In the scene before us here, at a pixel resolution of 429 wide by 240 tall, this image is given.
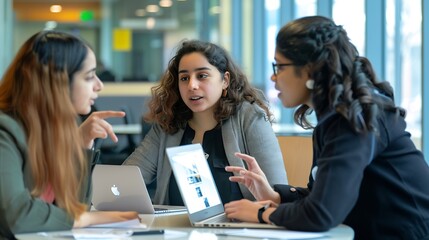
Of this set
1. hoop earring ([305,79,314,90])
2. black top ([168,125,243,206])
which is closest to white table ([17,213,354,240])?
hoop earring ([305,79,314,90])

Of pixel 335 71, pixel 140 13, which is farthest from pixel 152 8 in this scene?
pixel 335 71

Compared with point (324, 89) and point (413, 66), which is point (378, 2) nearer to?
point (413, 66)

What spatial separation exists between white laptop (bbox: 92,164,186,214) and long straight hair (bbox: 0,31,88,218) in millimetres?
363

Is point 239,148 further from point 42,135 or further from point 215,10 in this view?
point 215,10

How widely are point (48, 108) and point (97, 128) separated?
0.28 m

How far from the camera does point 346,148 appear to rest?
2.05 m

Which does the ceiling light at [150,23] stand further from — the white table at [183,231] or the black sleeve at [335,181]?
the black sleeve at [335,181]

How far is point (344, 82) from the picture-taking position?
6.91 feet

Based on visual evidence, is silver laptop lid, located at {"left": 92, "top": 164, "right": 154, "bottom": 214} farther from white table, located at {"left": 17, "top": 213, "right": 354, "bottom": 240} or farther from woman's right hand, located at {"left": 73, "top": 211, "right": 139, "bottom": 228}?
woman's right hand, located at {"left": 73, "top": 211, "right": 139, "bottom": 228}

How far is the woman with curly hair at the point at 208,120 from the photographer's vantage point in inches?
117

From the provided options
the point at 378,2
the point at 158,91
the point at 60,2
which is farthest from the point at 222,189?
the point at 60,2

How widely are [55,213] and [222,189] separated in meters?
1.00

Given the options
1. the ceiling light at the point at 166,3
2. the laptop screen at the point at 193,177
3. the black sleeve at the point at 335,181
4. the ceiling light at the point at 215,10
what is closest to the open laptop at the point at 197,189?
the laptop screen at the point at 193,177

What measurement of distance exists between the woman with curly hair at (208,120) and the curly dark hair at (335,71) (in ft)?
2.65
